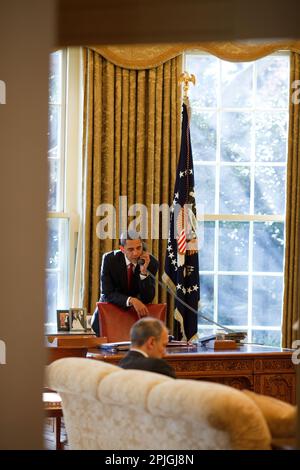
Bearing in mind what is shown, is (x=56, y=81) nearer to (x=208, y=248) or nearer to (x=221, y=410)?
(x=208, y=248)

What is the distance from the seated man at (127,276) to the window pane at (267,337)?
234 centimetres

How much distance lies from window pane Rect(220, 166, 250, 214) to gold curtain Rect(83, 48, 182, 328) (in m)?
0.65

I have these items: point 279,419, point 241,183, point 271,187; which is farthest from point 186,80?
point 279,419

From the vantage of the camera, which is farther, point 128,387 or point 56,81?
point 56,81

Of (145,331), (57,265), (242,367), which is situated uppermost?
(57,265)

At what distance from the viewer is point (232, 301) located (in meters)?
9.52

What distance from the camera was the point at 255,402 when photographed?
12.1 ft

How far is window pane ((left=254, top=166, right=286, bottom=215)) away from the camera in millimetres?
9492

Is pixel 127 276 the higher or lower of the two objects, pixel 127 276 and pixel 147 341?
the higher

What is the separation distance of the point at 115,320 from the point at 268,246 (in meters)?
→ 2.85

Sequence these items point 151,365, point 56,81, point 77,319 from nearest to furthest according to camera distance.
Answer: point 151,365 < point 77,319 < point 56,81

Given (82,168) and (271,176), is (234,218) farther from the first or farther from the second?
(82,168)

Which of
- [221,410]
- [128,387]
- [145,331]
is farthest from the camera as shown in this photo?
[145,331]

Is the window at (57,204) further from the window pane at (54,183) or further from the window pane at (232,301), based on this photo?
the window pane at (232,301)
